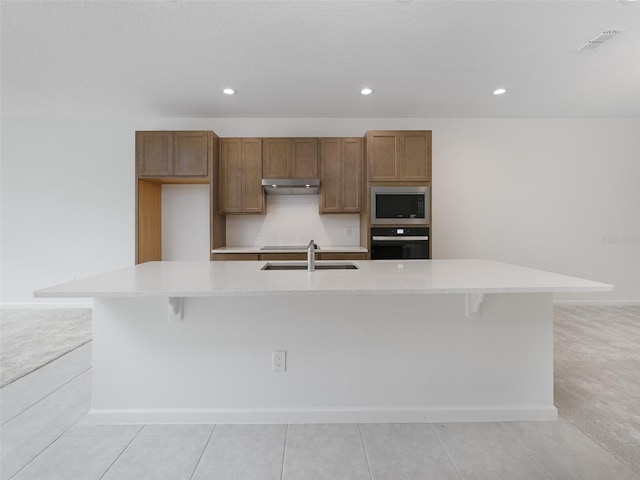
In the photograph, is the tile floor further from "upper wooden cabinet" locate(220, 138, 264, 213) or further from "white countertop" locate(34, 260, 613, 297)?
"upper wooden cabinet" locate(220, 138, 264, 213)

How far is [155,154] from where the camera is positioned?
397 centimetres

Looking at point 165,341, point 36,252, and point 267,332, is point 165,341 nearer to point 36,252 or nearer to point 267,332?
point 267,332

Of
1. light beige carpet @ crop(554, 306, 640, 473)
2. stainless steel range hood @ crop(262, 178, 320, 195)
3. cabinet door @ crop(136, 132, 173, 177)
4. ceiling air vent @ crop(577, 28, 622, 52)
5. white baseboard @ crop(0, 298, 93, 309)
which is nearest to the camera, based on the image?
light beige carpet @ crop(554, 306, 640, 473)

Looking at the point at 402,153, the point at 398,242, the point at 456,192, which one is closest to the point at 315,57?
the point at 402,153

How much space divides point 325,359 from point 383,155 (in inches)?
110

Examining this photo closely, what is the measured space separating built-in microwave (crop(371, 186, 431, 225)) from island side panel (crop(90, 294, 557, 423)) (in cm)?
214

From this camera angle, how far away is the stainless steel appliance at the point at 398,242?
4.03 meters

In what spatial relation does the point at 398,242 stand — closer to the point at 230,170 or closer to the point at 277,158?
the point at 277,158

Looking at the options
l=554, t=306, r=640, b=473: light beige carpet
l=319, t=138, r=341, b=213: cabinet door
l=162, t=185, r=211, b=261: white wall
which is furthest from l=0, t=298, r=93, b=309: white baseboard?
l=554, t=306, r=640, b=473: light beige carpet

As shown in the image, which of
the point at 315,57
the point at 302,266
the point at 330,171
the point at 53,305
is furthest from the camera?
the point at 53,305

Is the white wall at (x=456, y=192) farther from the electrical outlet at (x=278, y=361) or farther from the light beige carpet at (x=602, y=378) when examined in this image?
the electrical outlet at (x=278, y=361)

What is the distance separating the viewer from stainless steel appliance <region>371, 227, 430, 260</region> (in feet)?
13.2

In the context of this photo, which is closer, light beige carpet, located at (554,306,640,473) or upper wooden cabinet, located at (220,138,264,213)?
light beige carpet, located at (554,306,640,473)

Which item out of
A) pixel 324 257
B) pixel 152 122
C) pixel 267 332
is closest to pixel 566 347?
pixel 324 257
